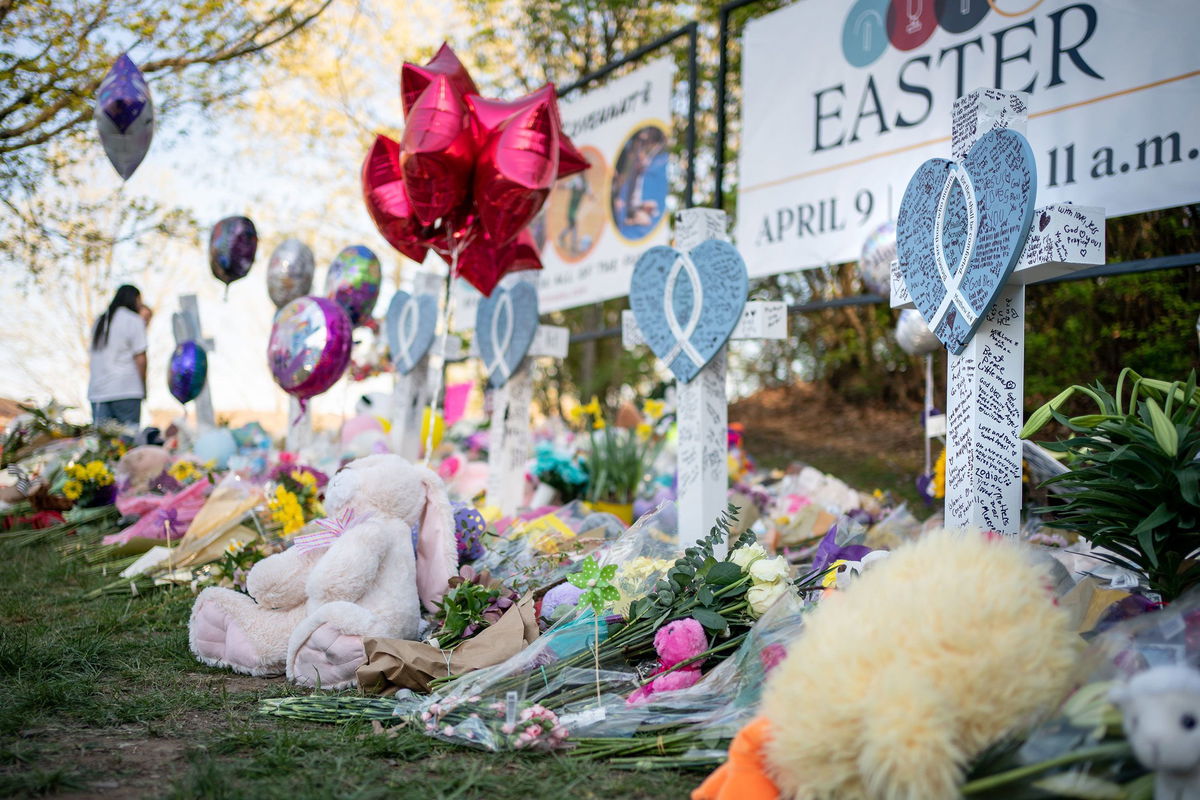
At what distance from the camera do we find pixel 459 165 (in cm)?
390

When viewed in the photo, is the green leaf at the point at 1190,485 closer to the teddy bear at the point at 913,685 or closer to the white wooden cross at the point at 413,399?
the teddy bear at the point at 913,685

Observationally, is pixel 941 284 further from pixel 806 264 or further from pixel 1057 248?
Result: pixel 806 264

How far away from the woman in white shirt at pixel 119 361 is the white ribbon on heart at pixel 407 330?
221 cm

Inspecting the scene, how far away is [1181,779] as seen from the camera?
1309 mm

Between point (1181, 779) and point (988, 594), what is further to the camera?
point (988, 594)

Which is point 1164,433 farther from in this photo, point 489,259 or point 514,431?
point 514,431

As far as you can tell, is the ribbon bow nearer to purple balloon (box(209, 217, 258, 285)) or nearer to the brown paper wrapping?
the brown paper wrapping

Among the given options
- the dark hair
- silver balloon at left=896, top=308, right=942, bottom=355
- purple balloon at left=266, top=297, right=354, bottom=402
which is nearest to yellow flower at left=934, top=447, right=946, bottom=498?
silver balloon at left=896, top=308, right=942, bottom=355

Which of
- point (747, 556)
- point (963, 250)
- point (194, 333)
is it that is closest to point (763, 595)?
point (747, 556)

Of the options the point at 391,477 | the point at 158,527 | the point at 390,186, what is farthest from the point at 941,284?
the point at 158,527

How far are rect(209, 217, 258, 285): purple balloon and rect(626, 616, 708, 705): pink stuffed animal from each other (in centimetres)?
557

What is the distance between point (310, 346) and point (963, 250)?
11.0 ft

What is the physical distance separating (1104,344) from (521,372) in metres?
3.59

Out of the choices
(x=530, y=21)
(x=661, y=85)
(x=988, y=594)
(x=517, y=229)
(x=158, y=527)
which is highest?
(x=530, y=21)
